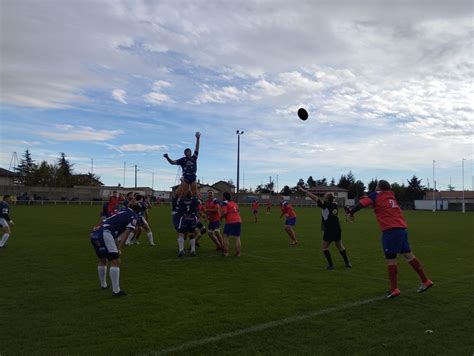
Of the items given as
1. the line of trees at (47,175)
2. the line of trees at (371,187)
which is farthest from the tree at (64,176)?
the line of trees at (371,187)

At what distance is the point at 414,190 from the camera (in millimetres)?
110312

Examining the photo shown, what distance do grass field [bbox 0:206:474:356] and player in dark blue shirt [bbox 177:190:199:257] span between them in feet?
3.48

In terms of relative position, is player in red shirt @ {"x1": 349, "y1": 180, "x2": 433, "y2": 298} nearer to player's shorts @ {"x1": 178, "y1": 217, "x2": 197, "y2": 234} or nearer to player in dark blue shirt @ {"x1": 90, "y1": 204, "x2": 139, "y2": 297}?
player in dark blue shirt @ {"x1": 90, "y1": 204, "x2": 139, "y2": 297}

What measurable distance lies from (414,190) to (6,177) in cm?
9941

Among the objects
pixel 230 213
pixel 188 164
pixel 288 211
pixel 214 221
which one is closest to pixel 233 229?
pixel 230 213

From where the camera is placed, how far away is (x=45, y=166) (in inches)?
3519

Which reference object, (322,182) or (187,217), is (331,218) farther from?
(322,182)

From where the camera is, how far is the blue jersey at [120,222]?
7.77 m

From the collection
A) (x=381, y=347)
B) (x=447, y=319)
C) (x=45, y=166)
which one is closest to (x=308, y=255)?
(x=447, y=319)

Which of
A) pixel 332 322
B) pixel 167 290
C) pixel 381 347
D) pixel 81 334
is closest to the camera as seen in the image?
pixel 381 347

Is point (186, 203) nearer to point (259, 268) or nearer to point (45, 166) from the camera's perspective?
point (259, 268)

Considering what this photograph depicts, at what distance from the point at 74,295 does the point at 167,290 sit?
5.71 ft

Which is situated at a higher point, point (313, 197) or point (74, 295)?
point (313, 197)

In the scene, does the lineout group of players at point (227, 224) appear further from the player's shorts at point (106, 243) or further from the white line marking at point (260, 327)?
the white line marking at point (260, 327)
